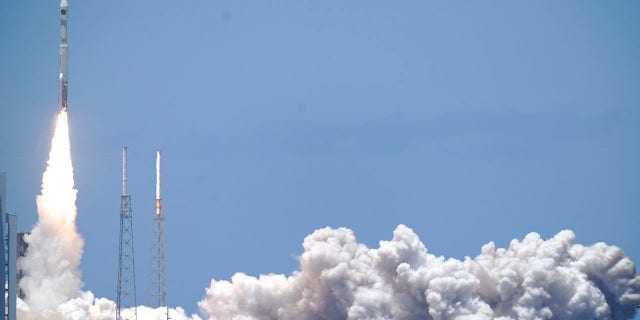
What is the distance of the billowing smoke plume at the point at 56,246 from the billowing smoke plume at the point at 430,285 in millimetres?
8001

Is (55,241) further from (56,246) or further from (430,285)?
(430,285)

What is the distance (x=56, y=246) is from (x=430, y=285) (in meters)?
21.5

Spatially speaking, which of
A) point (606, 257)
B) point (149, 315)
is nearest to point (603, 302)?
point (606, 257)

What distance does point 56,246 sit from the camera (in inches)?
4663

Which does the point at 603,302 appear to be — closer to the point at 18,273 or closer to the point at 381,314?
the point at 381,314

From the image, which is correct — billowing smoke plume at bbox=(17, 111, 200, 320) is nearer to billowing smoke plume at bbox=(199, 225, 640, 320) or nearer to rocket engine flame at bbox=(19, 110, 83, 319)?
rocket engine flame at bbox=(19, 110, 83, 319)

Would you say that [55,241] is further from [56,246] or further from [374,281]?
[374,281]

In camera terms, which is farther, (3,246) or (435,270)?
(435,270)

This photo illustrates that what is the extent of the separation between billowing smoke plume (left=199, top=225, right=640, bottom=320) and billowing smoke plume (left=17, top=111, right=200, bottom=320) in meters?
8.00

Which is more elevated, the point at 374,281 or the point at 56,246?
the point at 56,246

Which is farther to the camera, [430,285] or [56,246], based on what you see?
[56,246]

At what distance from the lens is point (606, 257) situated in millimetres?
118188

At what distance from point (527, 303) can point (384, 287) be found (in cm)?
833

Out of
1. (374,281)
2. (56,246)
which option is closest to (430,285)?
(374,281)
